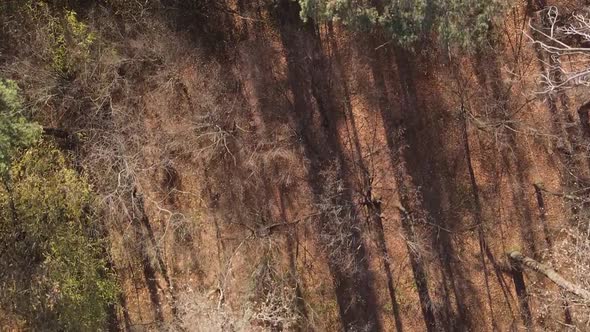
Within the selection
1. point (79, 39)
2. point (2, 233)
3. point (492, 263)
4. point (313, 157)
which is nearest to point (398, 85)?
point (313, 157)

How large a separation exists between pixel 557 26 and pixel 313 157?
674cm

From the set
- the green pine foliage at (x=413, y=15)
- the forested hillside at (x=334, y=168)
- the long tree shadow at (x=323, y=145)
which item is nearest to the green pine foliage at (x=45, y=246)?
the forested hillside at (x=334, y=168)

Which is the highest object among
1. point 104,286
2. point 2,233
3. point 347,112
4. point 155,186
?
point 347,112

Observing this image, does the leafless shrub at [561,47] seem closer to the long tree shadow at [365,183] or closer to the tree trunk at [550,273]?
the tree trunk at [550,273]

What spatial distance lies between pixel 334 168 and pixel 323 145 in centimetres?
64

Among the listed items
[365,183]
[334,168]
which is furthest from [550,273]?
[334,168]

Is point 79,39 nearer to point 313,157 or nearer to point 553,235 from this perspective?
point 313,157

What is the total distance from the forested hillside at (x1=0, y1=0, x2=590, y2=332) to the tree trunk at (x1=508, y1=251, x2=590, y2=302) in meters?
0.07

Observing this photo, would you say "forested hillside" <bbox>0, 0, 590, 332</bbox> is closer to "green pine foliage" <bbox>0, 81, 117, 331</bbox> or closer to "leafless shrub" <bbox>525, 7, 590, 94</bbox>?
"leafless shrub" <bbox>525, 7, 590, 94</bbox>

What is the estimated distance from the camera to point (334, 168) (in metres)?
14.6

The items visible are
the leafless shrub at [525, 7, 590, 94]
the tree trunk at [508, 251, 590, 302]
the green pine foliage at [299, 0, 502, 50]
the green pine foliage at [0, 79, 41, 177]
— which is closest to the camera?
the green pine foliage at [0, 79, 41, 177]

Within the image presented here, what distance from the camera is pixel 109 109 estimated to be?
14133 mm

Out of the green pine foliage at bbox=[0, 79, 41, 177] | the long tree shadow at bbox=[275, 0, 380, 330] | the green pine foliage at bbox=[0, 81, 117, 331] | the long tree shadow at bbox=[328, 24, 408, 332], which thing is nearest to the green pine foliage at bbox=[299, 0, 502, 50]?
the long tree shadow at bbox=[275, 0, 380, 330]

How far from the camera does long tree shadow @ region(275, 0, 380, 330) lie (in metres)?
14.5
